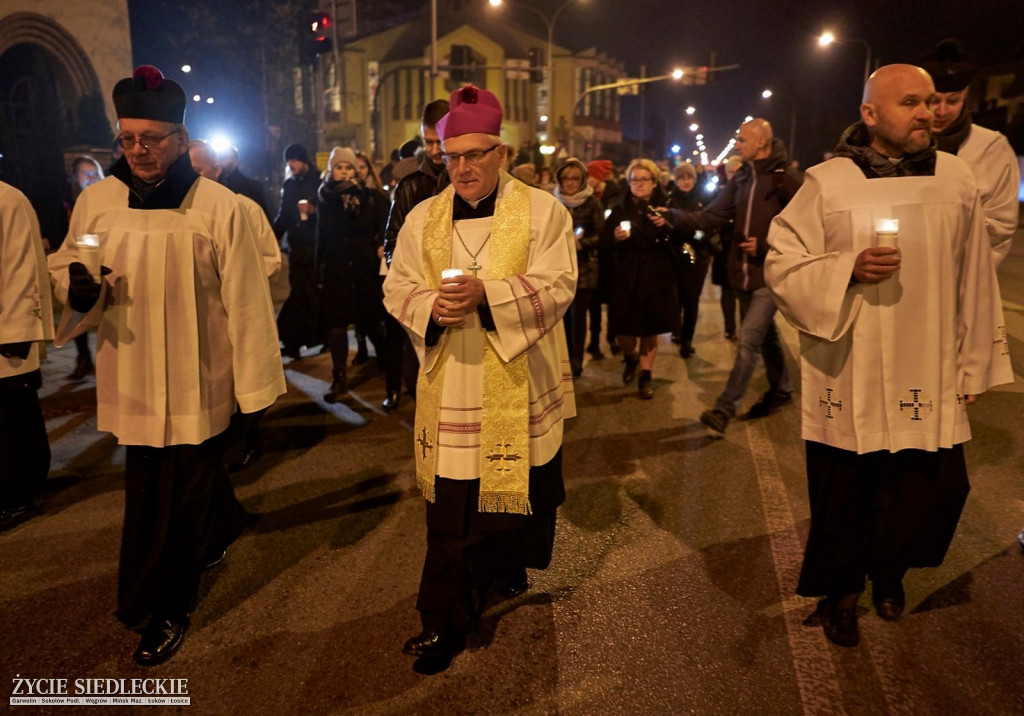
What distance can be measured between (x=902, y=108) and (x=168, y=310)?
2.96 meters

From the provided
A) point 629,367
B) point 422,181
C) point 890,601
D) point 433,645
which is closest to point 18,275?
point 422,181

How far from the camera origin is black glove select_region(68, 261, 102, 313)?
2.84 meters

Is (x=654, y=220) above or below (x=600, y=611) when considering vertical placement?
above

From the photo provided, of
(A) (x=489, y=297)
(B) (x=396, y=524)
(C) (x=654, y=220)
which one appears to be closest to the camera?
(A) (x=489, y=297)

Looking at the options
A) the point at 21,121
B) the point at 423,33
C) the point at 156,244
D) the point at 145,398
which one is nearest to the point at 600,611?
the point at 145,398

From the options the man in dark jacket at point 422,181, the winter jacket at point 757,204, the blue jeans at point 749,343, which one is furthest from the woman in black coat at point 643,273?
the man in dark jacket at point 422,181

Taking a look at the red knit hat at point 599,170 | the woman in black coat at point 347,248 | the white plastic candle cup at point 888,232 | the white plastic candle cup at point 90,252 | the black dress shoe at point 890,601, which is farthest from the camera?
the red knit hat at point 599,170

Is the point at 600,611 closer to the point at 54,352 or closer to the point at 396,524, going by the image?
the point at 396,524

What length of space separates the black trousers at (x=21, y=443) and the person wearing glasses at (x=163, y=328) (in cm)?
159

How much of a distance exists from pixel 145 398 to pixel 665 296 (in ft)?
16.0

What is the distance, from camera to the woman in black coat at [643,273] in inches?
271

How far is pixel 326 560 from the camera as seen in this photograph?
3928 millimetres

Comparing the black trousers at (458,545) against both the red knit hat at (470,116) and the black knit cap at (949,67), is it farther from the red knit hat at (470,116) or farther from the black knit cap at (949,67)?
the black knit cap at (949,67)

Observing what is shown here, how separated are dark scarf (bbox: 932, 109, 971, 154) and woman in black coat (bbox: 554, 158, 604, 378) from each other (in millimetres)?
3891
